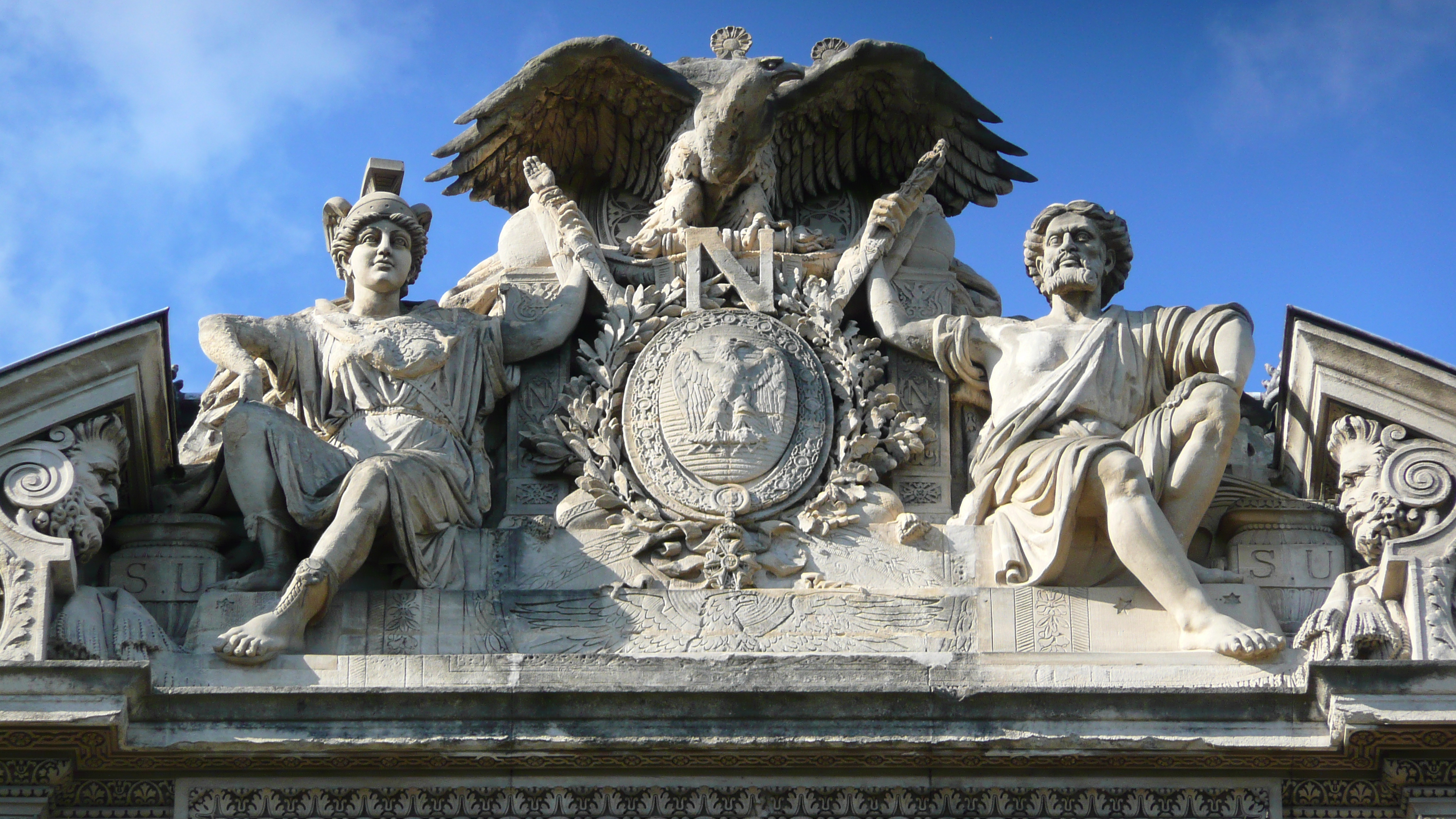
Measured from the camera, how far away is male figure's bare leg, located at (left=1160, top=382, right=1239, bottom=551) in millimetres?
13969

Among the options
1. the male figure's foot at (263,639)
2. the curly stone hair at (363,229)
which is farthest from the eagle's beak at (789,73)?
the male figure's foot at (263,639)

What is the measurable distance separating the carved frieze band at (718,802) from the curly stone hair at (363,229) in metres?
2.93

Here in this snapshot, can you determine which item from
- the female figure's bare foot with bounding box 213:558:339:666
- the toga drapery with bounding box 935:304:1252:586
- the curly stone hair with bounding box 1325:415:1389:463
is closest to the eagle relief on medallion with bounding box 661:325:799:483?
the toga drapery with bounding box 935:304:1252:586

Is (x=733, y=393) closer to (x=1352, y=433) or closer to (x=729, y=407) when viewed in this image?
(x=729, y=407)

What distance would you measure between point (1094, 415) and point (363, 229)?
153 inches

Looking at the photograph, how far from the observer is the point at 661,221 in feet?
50.3

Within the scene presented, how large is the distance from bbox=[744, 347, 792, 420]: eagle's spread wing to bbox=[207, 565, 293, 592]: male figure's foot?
2484mm

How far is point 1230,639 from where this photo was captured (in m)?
13.5

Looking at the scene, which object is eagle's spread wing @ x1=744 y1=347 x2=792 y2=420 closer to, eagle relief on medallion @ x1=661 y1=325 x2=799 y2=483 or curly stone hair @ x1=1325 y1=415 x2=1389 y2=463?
eagle relief on medallion @ x1=661 y1=325 x2=799 y2=483

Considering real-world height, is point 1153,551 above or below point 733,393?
below

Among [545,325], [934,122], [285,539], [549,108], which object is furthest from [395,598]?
[934,122]

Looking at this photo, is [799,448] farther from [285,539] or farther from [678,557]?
[285,539]

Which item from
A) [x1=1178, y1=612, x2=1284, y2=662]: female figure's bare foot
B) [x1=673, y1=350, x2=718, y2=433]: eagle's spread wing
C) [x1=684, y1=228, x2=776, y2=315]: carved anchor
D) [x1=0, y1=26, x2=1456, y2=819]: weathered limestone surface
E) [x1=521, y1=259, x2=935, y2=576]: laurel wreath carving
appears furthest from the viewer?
[x1=684, y1=228, x2=776, y2=315]: carved anchor

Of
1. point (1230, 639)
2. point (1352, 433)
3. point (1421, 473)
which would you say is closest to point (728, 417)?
point (1230, 639)
